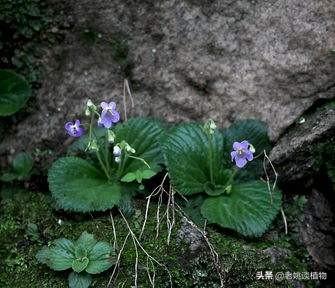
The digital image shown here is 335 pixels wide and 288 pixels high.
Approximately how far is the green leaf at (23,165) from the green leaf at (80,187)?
25 centimetres

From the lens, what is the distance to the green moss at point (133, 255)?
2.57 m

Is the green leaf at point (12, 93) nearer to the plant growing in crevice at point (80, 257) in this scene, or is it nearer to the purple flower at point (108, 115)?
the purple flower at point (108, 115)

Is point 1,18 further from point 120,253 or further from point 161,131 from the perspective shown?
point 120,253

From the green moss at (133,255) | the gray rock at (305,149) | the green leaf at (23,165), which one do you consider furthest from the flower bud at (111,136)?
the gray rock at (305,149)

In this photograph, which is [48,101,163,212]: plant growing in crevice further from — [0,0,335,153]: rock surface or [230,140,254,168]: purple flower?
[230,140,254,168]: purple flower

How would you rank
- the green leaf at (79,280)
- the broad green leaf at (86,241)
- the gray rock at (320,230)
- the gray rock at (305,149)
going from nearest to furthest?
1. the green leaf at (79,280)
2. the broad green leaf at (86,241)
3. the gray rock at (320,230)
4. the gray rock at (305,149)

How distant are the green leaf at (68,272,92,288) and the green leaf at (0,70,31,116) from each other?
42.8 inches

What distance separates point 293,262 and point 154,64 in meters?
1.36

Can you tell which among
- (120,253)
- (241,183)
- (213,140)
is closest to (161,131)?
(213,140)

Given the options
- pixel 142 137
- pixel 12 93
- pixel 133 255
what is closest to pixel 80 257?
pixel 133 255

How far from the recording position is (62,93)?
327cm

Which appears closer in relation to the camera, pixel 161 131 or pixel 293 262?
pixel 293 262

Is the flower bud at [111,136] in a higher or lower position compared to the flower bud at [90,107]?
lower

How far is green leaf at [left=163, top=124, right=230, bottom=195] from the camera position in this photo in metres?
2.85
